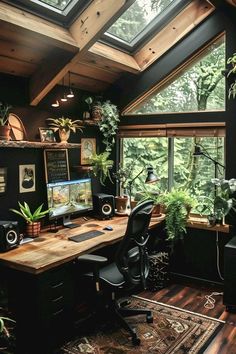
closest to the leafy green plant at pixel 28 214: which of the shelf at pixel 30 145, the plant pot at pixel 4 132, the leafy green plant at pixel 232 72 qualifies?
the shelf at pixel 30 145

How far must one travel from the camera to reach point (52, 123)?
3.62 metres

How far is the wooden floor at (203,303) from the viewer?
265cm

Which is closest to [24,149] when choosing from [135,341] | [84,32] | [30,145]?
[30,145]

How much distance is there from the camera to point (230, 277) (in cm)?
319

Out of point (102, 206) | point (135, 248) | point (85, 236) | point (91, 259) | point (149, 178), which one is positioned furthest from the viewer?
point (102, 206)

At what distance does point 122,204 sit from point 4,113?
5.80ft

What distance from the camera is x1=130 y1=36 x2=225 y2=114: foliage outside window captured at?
3748 millimetres

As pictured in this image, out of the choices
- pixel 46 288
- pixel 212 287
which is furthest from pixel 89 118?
pixel 212 287

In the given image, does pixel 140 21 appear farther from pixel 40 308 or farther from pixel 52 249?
pixel 40 308

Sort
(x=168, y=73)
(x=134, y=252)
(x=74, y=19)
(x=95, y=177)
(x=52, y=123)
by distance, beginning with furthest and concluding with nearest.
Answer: (x=95, y=177), (x=168, y=73), (x=52, y=123), (x=74, y=19), (x=134, y=252)

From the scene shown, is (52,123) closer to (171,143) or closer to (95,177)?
(95,177)

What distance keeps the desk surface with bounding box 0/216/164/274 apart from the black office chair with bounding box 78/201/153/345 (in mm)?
145

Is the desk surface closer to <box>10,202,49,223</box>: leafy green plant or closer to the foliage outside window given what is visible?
<box>10,202,49,223</box>: leafy green plant

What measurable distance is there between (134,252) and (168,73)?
222 centimetres
